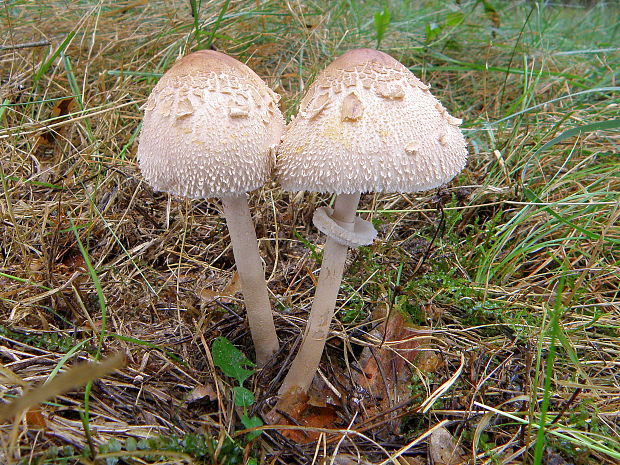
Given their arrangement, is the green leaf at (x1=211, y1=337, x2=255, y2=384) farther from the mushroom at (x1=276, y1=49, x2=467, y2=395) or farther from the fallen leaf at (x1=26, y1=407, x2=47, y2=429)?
the mushroom at (x1=276, y1=49, x2=467, y2=395)

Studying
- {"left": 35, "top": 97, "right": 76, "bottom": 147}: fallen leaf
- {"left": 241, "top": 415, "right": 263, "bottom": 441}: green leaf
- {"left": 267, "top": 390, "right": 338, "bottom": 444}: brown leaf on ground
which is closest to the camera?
{"left": 241, "top": 415, "right": 263, "bottom": 441}: green leaf

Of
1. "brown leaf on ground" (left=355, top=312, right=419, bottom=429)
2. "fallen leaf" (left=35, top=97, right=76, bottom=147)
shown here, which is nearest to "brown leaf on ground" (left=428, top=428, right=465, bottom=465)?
"brown leaf on ground" (left=355, top=312, right=419, bottom=429)

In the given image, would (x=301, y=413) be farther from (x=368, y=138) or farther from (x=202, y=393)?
(x=368, y=138)

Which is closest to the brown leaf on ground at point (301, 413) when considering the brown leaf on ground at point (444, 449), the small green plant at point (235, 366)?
the small green plant at point (235, 366)

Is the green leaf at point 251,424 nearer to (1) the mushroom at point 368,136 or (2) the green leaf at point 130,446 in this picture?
(2) the green leaf at point 130,446

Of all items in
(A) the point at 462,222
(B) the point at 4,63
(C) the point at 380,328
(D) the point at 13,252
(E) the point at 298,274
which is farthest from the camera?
(B) the point at 4,63

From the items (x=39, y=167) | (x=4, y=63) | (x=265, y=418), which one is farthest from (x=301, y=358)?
(x=4, y=63)

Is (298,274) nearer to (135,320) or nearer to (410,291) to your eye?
(410,291)
